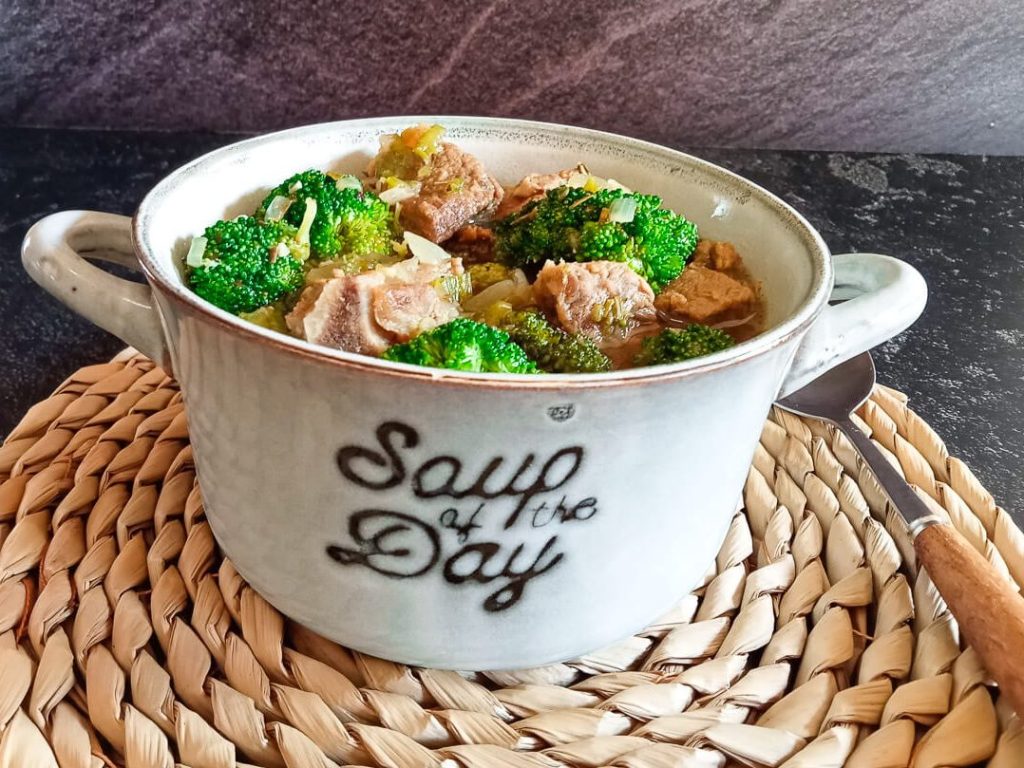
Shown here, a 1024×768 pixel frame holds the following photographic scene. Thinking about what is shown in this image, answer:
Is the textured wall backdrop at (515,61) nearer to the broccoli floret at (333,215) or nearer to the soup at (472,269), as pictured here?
the soup at (472,269)

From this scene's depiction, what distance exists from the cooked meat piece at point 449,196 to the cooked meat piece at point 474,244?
0.01m

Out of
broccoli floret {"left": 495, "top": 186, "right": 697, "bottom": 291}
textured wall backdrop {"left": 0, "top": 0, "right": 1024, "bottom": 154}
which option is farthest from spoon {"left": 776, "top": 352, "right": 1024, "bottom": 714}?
textured wall backdrop {"left": 0, "top": 0, "right": 1024, "bottom": 154}

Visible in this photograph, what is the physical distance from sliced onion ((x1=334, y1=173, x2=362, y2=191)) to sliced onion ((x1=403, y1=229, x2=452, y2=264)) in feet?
0.28

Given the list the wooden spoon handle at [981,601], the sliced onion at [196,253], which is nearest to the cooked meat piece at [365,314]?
the sliced onion at [196,253]

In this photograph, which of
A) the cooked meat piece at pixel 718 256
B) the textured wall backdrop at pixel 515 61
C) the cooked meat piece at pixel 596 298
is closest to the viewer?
the cooked meat piece at pixel 596 298

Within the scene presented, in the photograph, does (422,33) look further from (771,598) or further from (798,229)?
(771,598)

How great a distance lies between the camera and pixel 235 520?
876 millimetres

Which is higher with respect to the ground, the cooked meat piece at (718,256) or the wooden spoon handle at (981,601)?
the cooked meat piece at (718,256)

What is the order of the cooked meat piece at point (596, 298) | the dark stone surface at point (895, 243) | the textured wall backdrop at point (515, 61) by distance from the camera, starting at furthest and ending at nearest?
the textured wall backdrop at point (515, 61) < the dark stone surface at point (895, 243) < the cooked meat piece at point (596, 298)

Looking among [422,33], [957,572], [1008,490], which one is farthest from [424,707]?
[422,33]

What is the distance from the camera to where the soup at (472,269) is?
2.79 feet

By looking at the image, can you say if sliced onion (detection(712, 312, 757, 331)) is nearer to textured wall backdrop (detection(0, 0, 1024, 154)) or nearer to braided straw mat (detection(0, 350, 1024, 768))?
braided straw mat (detection(0, 350, 1024, 768))

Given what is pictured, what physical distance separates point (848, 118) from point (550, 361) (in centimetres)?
183

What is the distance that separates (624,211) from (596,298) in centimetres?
13
